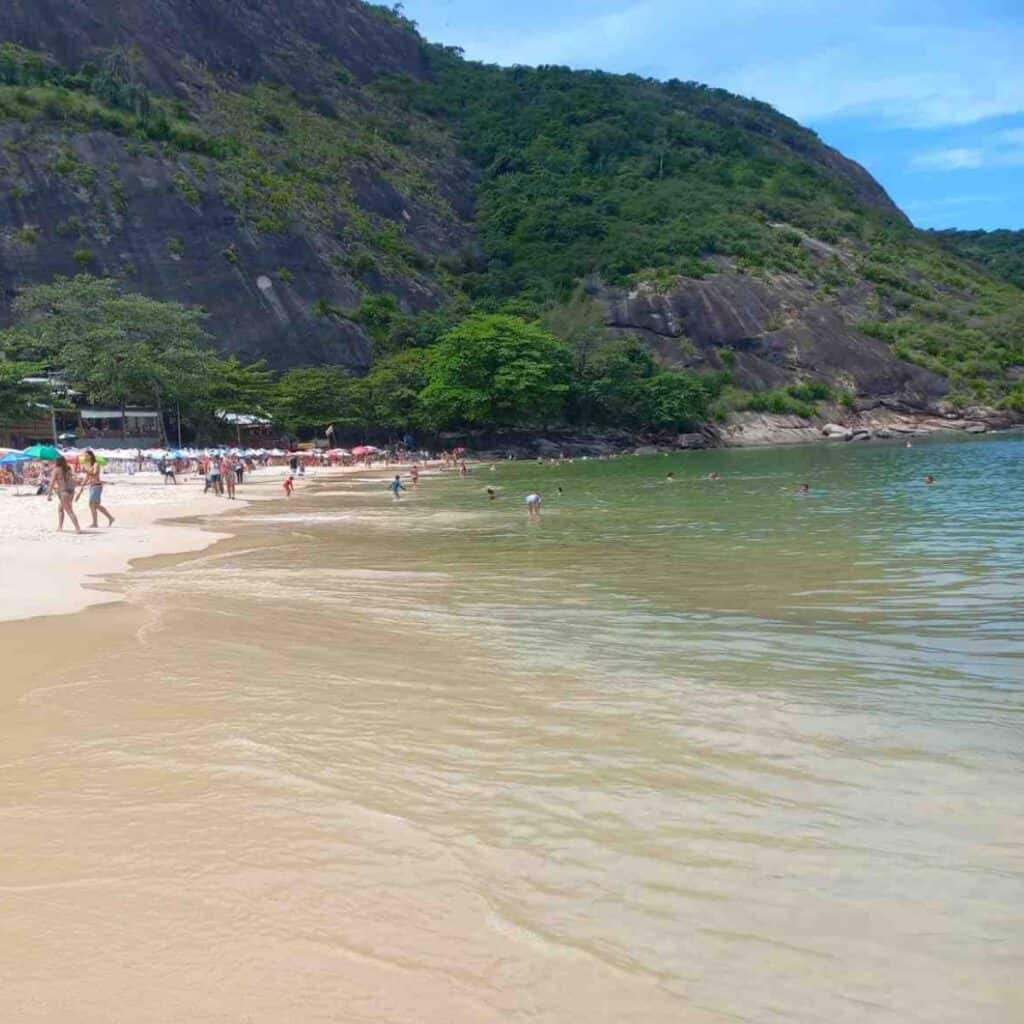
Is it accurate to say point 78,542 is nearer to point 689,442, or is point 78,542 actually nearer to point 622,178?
point 689,442

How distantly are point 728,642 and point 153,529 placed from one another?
16.8m

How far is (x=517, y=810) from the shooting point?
540cm

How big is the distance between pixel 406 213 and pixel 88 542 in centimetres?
9643

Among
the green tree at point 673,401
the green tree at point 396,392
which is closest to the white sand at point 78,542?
the green tree at point 396,392

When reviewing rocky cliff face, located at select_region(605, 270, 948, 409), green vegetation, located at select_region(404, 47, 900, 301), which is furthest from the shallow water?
green vegetation, located at select_region(404, 47, 900, 301)

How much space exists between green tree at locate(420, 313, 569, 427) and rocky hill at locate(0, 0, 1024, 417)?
11932 mm

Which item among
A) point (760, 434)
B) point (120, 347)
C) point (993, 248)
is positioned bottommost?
point (760, 434)

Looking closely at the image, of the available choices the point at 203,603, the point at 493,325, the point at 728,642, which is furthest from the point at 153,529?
the point at 493,325

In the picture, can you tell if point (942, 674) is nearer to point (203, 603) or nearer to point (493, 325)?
point (203, 603)

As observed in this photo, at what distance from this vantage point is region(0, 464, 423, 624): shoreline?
1243 cm

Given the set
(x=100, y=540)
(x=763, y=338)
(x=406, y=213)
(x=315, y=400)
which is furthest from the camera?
(x=406, y=213)

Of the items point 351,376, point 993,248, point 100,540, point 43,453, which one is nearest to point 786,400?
point 351,376

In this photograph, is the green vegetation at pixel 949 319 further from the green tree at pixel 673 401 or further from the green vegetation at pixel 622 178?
the green tree at pixel 673 401

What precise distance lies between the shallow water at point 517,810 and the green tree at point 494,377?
61.4m
